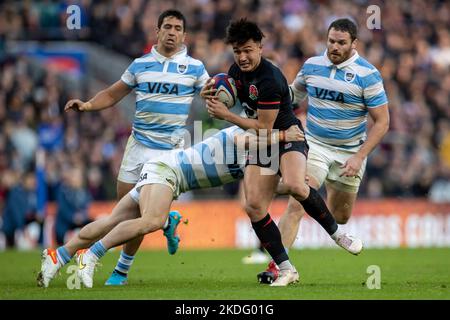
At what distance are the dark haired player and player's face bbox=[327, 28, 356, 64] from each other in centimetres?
114

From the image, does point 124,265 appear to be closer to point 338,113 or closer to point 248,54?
point 248,54

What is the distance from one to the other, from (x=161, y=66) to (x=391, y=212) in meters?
10.8

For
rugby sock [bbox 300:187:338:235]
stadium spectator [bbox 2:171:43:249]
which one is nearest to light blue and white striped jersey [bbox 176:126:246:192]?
rugby sock [bbox 300:187:338:235]

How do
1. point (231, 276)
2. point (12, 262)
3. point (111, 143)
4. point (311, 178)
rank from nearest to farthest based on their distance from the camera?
point (311, 178)
point (231, 276)
point (12, 262)
point (111, 143)

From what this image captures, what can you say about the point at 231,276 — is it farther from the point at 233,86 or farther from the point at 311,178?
the point at 233,86

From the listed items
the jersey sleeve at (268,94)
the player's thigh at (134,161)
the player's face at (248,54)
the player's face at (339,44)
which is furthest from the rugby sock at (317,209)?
the player's thigh at (134,161)

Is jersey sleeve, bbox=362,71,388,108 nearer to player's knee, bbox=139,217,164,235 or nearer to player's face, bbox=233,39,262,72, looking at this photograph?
player's face, bbox=233,39,262,72

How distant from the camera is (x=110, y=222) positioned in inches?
402

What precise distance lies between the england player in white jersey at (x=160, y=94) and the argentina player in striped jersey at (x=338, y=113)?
126cm

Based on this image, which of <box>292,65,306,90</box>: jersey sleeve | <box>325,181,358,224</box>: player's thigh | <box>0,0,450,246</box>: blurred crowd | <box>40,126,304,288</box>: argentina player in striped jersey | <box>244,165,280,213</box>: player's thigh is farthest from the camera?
<box>0,0,450,246</box>: blurred crowd

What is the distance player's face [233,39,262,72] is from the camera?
9656mm

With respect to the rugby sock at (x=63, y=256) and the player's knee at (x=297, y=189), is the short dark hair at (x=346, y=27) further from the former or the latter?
the rugby sock at (x=63, y=256)

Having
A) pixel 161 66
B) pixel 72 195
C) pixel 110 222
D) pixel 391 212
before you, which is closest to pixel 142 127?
pixel 161 66

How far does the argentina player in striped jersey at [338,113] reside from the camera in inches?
431
